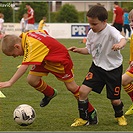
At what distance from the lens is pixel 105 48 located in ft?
19.5

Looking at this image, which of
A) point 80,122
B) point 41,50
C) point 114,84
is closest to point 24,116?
point 80,122

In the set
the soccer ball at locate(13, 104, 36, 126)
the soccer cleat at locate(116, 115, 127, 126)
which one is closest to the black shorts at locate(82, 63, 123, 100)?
the soccer cleat at locate(116, 115, 127, 126)

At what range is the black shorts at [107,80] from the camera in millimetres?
5949

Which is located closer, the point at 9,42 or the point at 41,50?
the point at 9,42

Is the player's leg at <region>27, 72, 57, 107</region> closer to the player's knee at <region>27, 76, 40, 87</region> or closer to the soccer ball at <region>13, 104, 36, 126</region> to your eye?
the player's knee at <region>27, 76, 40, 87</region>

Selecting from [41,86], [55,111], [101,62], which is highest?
[101,62]

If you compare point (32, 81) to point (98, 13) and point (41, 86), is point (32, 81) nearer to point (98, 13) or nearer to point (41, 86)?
point (41, 86)

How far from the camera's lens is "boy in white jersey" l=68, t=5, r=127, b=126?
584 cm

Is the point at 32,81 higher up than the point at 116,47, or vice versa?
the point at 116,47

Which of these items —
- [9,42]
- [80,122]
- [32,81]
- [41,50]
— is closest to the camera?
[9,42]

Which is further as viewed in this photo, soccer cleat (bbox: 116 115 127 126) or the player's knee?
the player's knee

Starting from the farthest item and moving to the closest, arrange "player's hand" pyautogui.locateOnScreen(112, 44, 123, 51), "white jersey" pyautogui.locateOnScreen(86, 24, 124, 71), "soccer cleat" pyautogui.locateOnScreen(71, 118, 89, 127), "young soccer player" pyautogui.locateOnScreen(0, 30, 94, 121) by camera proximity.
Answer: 1. "soccer cleat" pyautogui.locateOnScreen(71, 118, 89, 127)
2. "white jersey" pyautogui.locateOnScreen(86, 24, 124, 71)
3. "young soccer player" pyautogui.locateOnScreen(0, 30, 94, 121)
4. "player's hand" pyautogui.locateOnScreen(112, 44, 123, 51)

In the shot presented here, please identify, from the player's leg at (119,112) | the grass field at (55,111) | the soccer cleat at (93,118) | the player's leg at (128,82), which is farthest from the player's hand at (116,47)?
the player's leg at (128,82)

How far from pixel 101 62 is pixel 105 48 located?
0.61ft
